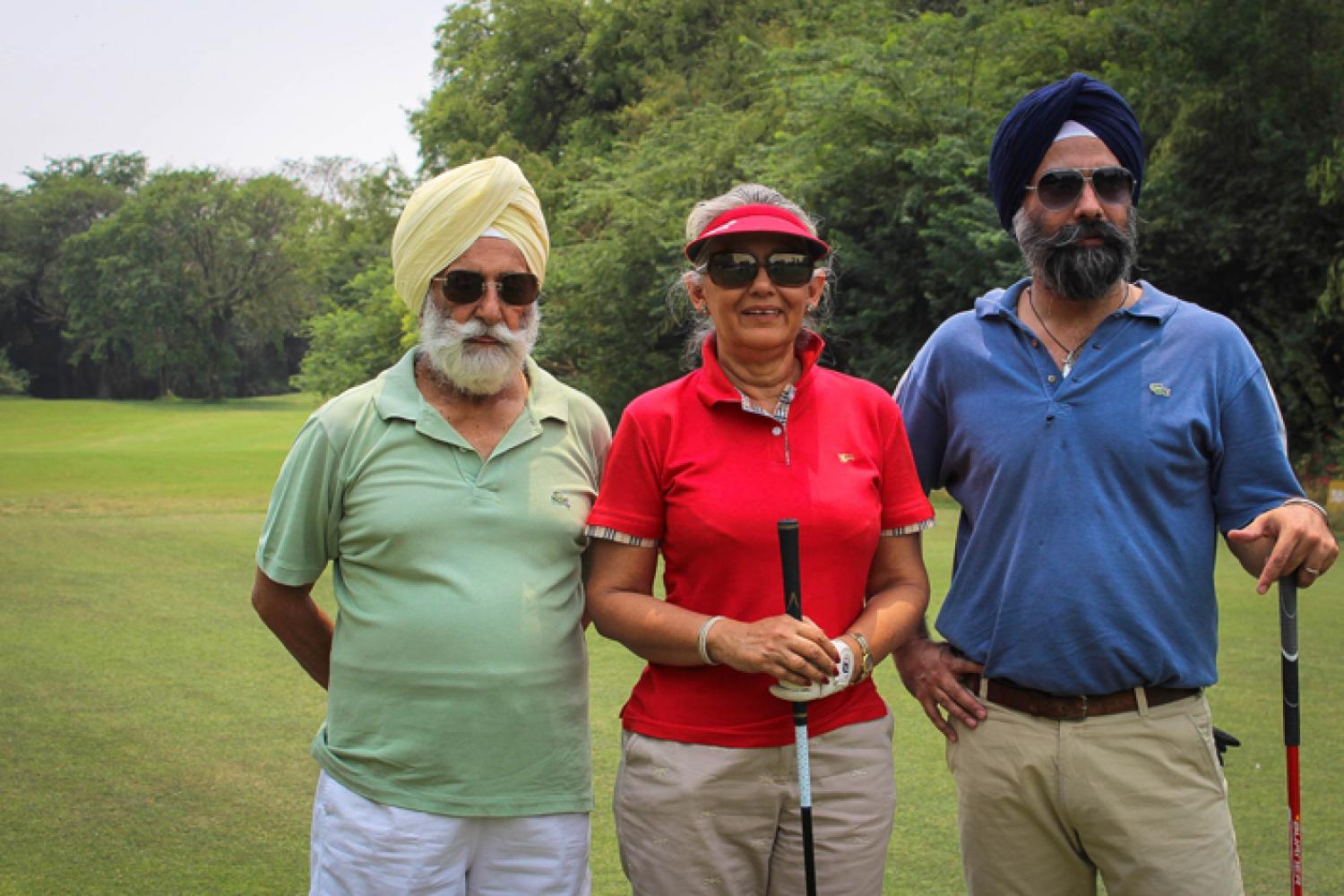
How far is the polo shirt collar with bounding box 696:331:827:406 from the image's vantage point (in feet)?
9.35

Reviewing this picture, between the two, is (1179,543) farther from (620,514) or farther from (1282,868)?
(1282,868)

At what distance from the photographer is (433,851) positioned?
110 inches

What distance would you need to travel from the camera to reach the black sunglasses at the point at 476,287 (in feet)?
10.0

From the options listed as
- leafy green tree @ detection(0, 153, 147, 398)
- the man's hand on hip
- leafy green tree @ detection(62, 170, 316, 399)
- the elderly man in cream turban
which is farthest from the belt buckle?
leafy green tree @ detection(0, 153, 147, 398)

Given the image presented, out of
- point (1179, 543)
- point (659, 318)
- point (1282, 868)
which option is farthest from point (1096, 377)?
point (659, 318)

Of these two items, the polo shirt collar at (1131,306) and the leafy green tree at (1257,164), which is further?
the leafy green tree at (1257,164)

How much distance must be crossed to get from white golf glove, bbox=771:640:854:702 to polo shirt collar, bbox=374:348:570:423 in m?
0.81

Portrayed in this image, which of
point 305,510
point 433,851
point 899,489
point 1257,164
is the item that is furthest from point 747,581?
point 1257,164

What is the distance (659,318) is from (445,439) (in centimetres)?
2469

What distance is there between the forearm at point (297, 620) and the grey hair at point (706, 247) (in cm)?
103

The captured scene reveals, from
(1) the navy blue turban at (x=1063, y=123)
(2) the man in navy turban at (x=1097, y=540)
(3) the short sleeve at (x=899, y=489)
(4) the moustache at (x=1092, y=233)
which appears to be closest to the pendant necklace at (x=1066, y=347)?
(2) the man in navy turban at (x=1097, y=540)

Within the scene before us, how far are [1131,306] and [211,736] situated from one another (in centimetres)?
520

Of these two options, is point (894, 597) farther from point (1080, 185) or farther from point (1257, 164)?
point (1257, 164)

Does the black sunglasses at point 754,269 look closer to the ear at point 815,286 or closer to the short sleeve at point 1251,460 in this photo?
the ear at point 815,286
